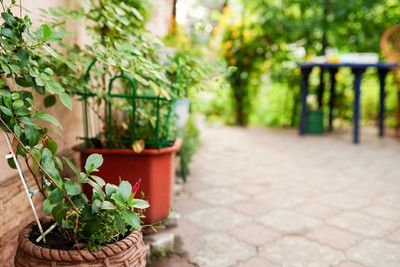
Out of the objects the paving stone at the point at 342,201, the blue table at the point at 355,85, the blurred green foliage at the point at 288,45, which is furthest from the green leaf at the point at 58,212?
the blurred green foliage at the point at 288,45

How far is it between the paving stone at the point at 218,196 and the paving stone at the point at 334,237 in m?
0.63

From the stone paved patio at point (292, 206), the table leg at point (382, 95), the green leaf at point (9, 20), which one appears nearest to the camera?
the green leaf at point (9, 20)

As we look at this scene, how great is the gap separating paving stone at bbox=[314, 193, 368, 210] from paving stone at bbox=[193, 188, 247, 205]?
0.55 m

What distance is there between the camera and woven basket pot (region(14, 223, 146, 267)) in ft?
3.25

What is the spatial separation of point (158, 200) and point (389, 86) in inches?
186

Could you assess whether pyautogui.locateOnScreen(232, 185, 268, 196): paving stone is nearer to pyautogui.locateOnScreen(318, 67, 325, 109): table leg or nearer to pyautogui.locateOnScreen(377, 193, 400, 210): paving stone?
pyautogui.locateOnScreen(377, 193, 400, 210): paving stone

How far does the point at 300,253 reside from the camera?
72.7 inches

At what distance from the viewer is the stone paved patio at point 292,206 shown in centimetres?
184

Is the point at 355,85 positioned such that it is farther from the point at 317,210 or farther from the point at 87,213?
the point at 87,213

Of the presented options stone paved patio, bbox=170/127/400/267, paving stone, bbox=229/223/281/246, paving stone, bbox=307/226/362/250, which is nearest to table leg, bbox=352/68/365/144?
stone paved patio, bbox=170/127/400/267

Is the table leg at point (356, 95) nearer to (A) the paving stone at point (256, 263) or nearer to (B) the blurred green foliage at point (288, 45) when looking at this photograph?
(B) the blurred green foliage at point (288, 45)

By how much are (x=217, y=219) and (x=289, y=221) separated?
0.42m

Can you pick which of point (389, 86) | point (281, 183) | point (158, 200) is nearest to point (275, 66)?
point (389, 86)

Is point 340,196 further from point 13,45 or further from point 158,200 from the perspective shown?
point 13,45
